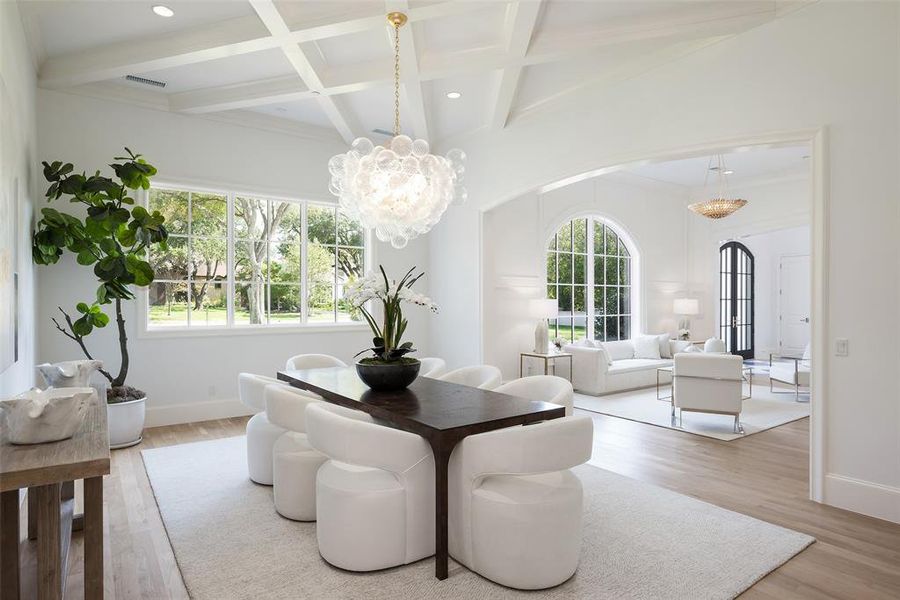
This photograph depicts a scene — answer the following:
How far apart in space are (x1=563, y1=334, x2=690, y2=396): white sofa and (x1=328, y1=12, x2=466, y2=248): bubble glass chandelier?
12.3ft

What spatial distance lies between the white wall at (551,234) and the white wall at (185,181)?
72.4 inches

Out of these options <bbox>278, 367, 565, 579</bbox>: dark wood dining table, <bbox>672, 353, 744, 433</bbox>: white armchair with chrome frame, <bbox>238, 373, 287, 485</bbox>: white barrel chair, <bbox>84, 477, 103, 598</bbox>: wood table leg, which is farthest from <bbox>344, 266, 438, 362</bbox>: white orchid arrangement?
<bbox>672, 353, 744, 433</bbox>: white armchair with chrome frame

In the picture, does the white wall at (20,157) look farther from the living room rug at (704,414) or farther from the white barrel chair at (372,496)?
the living room rug at (704,414)

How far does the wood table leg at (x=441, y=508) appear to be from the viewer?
2.41 metres

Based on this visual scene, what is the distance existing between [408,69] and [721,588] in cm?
413

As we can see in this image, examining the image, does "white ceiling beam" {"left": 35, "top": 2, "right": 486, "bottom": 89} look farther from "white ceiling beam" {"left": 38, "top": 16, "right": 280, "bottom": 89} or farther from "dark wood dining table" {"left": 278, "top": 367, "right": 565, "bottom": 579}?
"dark wood dining table" {"left": 278, "top": 367, "right": 565, "bottom": 579}

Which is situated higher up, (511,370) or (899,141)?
(899,141)

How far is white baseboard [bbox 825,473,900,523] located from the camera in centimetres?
309

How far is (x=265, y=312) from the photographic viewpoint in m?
6.05

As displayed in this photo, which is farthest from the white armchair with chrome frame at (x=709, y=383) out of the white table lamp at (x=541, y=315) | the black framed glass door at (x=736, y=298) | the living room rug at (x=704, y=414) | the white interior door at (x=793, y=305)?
the white interior door at (x=793, y=305)

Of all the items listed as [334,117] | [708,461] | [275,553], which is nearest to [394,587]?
[275,553]

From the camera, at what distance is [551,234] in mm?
7828

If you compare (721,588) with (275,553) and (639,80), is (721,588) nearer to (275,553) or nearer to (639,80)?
(275,553)

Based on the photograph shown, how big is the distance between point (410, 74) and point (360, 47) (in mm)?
457
